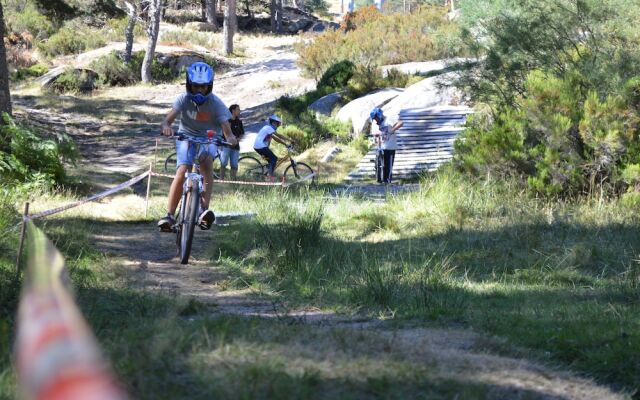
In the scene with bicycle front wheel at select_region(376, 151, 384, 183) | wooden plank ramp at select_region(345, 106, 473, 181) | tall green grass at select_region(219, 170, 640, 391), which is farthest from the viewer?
wooden plank ramp at select_region(345, 106, 473, 181)

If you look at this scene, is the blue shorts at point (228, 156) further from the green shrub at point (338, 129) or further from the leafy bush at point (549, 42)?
the green shrub at point (338, 129)

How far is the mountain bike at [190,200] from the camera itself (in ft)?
24.7

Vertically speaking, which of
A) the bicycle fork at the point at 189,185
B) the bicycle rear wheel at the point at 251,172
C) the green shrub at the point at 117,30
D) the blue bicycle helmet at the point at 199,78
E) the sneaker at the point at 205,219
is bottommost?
the bicycle rear wheel at the point at 251,172

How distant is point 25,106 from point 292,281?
24.7m

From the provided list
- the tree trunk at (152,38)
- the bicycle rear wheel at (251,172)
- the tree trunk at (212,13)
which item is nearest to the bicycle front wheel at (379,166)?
the bicycle rear wheel at (251,172)

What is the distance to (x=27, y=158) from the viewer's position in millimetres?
12055

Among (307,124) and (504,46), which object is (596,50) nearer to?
(504,46)

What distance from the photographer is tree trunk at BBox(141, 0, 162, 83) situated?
35.2 meters

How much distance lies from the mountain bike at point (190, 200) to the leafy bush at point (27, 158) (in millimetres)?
4553

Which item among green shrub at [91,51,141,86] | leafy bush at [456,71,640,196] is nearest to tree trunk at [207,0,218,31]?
green shrub at [91,51,141,86]

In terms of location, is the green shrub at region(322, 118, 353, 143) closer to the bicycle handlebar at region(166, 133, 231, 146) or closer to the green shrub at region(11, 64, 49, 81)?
the bicycle handlebar at region(166, 133, 231, 146)

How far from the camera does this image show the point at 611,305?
5.91 m

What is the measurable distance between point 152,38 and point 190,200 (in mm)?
29379

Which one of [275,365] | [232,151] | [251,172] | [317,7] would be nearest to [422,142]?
[251,172]
